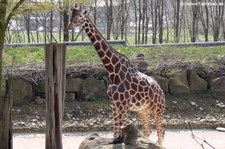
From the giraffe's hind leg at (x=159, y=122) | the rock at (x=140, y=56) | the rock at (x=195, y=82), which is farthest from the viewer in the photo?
the rock at (x=140, y=56)

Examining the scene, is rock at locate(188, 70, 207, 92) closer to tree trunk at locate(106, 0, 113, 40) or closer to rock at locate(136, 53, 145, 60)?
rock at locate(136, 53, 145, 60)

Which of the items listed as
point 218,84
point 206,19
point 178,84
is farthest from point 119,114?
point 206,19

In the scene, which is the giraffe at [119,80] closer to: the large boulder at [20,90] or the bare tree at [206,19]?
the large boulder at [20,90]

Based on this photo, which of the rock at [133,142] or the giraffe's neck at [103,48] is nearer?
the rock at [133,142]

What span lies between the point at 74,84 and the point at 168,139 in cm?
251

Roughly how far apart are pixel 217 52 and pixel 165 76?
2.24 m

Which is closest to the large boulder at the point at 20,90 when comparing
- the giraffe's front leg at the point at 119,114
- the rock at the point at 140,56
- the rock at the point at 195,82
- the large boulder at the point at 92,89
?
the large boulder at the point at 92,89

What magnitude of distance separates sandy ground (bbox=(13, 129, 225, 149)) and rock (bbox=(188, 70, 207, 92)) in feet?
5.79

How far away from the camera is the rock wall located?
10.3 m

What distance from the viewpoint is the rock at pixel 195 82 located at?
437 inches

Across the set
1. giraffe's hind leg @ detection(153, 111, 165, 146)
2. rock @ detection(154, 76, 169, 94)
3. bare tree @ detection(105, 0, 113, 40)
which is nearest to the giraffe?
giraffe's hind leg @ detection(153, 111, 165, 146)

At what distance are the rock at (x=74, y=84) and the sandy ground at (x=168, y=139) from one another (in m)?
1.49

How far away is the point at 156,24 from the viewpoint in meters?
19.7

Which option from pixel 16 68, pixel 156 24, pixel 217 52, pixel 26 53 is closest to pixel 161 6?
pixel 156 24
